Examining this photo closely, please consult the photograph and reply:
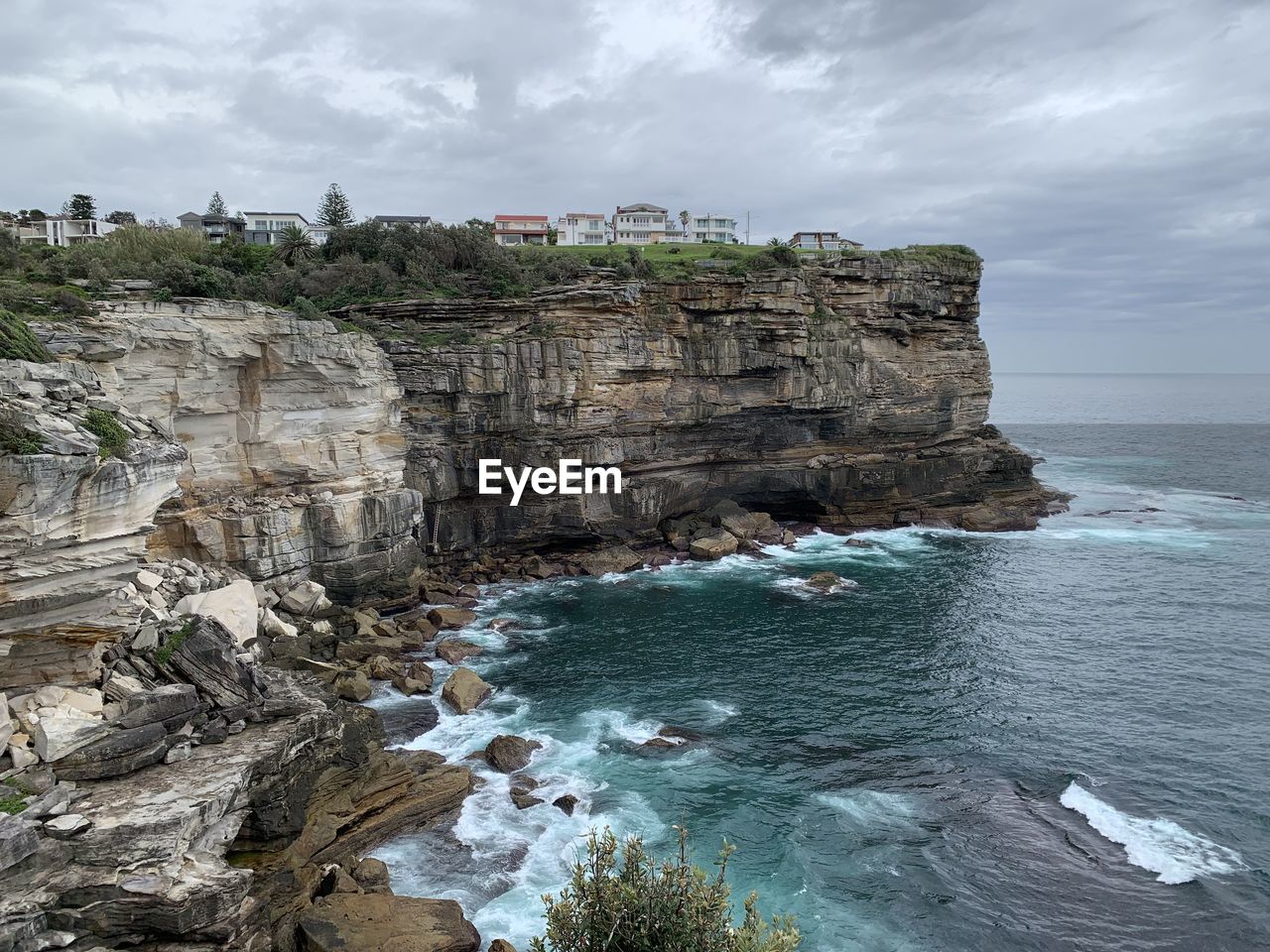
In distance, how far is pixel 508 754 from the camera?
24219 mm

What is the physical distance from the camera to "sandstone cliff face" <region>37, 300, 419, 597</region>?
30.0 meters

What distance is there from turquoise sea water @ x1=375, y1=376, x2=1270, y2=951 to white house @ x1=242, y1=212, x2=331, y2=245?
55.6m

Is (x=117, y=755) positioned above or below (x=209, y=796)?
above

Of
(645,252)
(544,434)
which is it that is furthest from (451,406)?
(645,252)

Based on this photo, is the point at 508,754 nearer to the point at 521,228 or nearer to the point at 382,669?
the point at 382,669

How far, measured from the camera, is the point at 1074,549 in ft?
159

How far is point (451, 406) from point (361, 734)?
23346 millimetres

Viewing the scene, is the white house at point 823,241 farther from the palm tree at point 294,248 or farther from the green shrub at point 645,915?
the green shrub at point 645,915

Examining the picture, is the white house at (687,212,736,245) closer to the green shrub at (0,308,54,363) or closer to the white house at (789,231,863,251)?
the white house at (789,231,863,251)

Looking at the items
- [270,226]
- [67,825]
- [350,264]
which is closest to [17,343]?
[67,825]

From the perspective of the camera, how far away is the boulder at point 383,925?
1561 centimetres

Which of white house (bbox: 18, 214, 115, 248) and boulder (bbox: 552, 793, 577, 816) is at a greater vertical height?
white house (bbox: 18, 214, 115, 248)

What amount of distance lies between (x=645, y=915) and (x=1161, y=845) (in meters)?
16.6

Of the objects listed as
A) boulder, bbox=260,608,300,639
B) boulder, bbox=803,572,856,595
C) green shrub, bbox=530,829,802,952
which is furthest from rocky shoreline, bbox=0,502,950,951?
boulder, bbox=803,572,856,595
